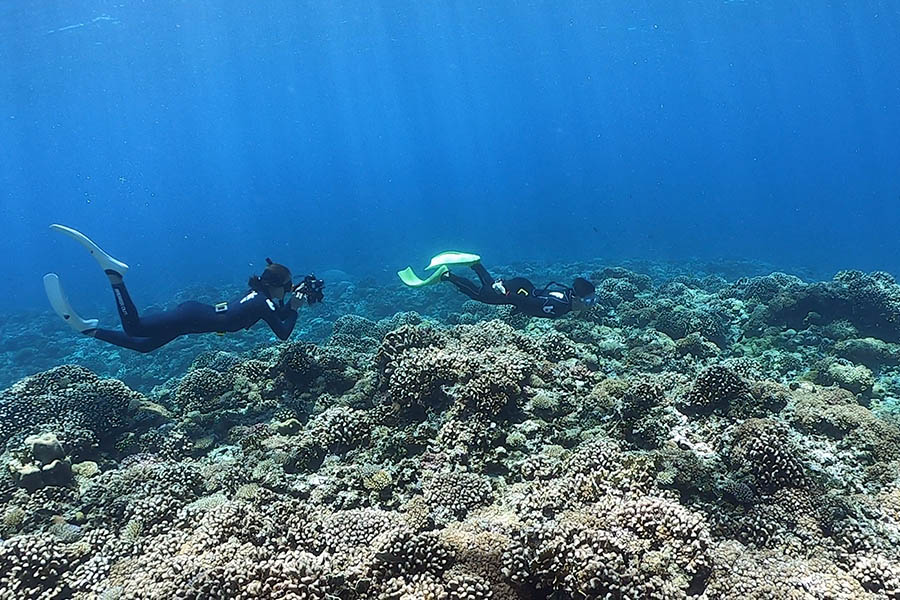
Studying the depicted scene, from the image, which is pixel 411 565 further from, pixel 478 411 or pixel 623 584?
pixel 478 411

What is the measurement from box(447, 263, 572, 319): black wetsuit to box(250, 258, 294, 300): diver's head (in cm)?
493

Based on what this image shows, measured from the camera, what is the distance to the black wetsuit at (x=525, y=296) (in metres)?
11.2

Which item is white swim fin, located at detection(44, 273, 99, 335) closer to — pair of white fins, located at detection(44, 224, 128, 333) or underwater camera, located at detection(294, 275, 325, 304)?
pair of white fins, located at detection(44, 224, 128, 333)

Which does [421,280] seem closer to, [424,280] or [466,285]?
[424,280]

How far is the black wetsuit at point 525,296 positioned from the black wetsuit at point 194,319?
17.0 feet

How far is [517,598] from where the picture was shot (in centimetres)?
399

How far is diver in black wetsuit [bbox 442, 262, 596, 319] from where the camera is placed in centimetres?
1095

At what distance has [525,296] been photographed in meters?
11.7

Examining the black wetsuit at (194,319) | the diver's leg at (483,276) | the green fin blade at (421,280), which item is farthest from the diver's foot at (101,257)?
the diver's leg at (483,276)

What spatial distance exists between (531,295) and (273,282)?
19.6 feet

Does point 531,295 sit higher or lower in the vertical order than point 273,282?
lower

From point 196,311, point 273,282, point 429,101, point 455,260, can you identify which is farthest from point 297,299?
point 429,101

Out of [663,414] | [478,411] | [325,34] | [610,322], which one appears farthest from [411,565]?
[325,34]

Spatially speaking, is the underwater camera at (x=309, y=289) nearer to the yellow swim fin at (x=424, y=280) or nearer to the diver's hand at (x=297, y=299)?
the diver's hand at (x=297, y=299)
